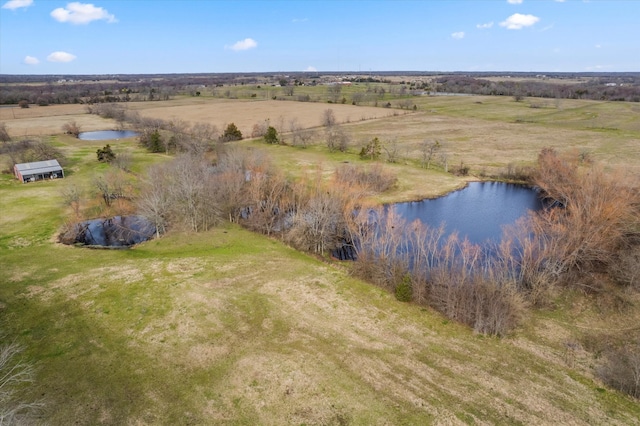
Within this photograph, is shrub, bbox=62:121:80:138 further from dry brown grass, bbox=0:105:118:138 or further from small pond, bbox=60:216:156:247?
small pond, bbox=60:216:156:247

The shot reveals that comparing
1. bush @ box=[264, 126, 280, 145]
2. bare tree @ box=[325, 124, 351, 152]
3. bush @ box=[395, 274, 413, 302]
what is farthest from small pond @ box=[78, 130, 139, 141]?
bush @ box=[395, 274, 413, 302]

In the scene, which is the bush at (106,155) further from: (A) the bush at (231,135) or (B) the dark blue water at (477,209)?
(B) the dark blue water at (477,209)

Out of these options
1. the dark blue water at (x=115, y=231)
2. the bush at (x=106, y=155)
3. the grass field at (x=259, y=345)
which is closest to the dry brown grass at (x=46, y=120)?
the bush at (x=106, y=155)

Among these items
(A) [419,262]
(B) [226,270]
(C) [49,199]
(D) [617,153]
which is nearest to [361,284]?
(A) [419,262]

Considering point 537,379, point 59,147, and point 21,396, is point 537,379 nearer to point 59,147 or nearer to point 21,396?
point 21,396

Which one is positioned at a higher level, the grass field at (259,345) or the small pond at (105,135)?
the small pond at (105,135)

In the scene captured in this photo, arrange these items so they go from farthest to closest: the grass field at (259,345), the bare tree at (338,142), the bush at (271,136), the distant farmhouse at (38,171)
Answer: the bush at (271,136) < the bare tree at (338,142) < the distant farmhouse at (38,171) < the grass field at (259,345)
